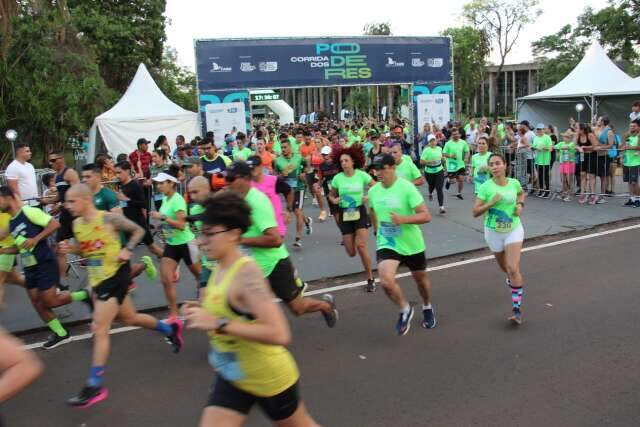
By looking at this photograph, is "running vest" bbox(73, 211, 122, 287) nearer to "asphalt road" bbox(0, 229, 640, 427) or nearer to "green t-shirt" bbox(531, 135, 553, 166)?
"asphalt road" bbox(0, 229, 640, 427)

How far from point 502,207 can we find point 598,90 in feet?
58.9

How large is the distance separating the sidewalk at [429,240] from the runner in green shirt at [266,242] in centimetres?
270

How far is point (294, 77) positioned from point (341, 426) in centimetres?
1668

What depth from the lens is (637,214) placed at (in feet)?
39.4

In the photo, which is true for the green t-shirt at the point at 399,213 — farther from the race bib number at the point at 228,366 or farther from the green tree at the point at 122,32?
the green tree at the point at 122,32

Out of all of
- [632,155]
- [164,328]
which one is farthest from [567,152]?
[164,328]

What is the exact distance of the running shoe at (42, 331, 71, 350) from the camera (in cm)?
611

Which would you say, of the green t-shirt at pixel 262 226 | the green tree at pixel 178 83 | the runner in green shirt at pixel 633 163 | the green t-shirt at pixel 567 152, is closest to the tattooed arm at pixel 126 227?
the green t-shirt at pixel 262 226

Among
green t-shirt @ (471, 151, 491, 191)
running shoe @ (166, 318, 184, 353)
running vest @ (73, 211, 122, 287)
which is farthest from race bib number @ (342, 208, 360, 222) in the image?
green t-shirt @ (471, 151, 491, 191)

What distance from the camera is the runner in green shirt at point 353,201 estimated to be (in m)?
7.49

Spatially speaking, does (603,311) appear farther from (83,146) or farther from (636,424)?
(83,146)

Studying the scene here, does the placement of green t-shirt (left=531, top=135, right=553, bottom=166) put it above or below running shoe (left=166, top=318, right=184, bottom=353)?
above

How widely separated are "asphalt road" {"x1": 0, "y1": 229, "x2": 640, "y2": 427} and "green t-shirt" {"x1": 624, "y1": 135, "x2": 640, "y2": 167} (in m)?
6.18

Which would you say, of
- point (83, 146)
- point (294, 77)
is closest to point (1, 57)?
point (83, 146)
